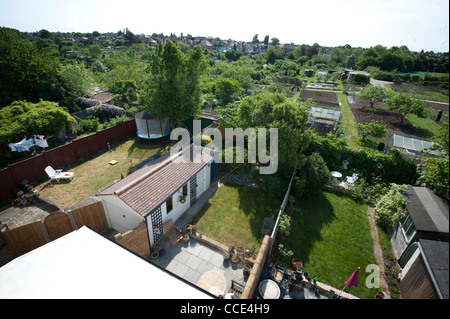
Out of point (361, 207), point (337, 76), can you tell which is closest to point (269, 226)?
point (361, 207)

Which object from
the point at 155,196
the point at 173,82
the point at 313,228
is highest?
the point at 173,82

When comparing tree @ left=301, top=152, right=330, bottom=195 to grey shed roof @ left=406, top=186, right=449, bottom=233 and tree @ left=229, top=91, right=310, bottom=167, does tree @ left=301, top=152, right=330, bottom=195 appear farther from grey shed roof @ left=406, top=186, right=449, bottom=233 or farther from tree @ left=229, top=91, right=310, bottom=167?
grey shed roof @ left=406, top=186, right=449, bottom=233

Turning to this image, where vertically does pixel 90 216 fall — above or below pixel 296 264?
above

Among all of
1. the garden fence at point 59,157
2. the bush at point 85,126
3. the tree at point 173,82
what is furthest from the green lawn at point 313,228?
the bush at point 85,126

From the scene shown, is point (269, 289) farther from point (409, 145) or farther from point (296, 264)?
point (409, 145)

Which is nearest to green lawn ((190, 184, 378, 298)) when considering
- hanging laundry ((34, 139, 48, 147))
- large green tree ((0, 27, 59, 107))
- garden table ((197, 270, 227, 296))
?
garden table ((197, 270, 227, 296))

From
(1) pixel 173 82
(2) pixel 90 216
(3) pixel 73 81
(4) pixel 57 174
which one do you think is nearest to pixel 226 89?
(1) pixel 173 82
